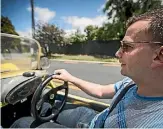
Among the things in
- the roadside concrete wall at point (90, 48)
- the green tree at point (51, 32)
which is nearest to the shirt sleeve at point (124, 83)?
the roadside concrete wall at point (90, 48)

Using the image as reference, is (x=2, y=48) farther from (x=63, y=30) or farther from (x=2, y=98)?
(x=63, y=30)

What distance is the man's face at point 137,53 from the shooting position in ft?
4.54

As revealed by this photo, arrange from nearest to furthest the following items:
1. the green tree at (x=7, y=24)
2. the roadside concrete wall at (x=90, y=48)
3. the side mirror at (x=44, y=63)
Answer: the side mirror at (x=44, y=63)
the green tree at (x=7, y=24)
the roadside concrete wall at (x=90, y=48)

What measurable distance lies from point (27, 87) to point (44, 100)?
186 mm

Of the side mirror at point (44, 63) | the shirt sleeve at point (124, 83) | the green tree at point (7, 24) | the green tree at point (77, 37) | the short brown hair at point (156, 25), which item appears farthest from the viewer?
the green tree at point (77, 37)

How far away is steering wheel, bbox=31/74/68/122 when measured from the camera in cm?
205

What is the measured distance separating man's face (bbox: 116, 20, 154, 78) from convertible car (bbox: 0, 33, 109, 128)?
2.65 feet

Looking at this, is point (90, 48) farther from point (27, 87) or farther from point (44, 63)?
point (27, 87)

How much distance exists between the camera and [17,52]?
9.93ft

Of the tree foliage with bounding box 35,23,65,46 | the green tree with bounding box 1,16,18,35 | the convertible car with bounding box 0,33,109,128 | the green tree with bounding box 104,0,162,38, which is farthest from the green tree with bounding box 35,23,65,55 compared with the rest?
the convertible car with bounding box 0,33,109,128

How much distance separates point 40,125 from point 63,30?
29.2 m

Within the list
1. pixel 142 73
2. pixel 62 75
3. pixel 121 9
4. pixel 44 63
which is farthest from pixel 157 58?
pixel 121 9

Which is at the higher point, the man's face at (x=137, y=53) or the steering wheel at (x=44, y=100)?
the man's face at (x=137, y=53)

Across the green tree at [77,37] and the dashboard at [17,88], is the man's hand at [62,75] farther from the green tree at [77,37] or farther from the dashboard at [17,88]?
the green tree at [77,37]
